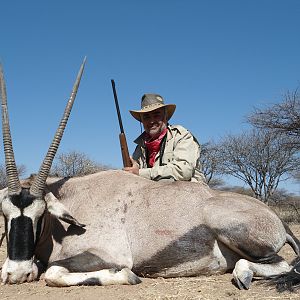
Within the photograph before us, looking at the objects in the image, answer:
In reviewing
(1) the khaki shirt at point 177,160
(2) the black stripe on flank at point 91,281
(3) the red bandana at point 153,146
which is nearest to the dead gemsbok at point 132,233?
(2) the black stripe on flank at point 91,281

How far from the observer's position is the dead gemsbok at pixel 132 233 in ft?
13.1

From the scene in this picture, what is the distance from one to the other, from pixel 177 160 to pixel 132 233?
118 cm

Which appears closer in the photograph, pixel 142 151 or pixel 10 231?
pixel 10 231

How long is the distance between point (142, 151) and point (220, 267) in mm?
2046

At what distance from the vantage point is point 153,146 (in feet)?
18.7

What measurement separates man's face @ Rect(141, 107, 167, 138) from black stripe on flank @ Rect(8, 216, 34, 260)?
2162 millimetres

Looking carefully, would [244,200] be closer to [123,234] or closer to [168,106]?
[123,234]

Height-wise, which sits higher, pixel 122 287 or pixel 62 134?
pixel 62 134

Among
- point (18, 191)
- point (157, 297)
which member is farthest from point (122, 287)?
point (18, 191)

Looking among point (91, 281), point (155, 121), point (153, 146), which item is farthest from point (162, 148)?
point (91, 281)

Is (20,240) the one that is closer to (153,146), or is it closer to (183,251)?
(183,251)

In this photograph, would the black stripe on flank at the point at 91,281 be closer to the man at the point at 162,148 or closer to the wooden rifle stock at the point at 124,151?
the man at the point at 162,148

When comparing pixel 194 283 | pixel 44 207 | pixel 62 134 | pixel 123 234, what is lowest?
pixel 194 283

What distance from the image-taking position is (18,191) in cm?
417
